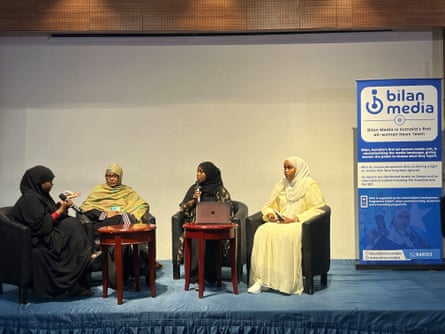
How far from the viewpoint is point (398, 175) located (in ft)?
15.6

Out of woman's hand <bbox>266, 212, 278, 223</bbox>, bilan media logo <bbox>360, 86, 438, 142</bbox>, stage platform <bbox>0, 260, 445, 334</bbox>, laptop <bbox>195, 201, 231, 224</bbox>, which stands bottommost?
stage platform <bbox>0, 260, 445, 334</bbox>

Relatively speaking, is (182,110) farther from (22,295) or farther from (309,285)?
(22,295)

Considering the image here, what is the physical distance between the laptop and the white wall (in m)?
1.65

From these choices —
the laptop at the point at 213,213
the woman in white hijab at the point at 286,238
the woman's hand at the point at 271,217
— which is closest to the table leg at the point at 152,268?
the laptop at the point at 213,213

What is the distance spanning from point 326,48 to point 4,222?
376cm

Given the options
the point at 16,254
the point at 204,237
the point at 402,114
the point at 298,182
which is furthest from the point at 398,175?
the point at 16,254

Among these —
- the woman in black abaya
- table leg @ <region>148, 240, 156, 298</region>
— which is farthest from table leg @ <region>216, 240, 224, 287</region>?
the woman in black abaya

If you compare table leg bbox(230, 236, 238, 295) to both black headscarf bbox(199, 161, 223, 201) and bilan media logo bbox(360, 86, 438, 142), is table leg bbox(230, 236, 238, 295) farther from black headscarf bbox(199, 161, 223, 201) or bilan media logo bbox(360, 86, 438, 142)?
bilan media logo bbox(360, 86, 438, 142)

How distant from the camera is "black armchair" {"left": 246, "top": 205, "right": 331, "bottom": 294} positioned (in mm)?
3879

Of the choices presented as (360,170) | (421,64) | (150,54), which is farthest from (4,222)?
(421,64)

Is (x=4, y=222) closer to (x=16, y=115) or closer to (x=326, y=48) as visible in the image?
(x=16, y=115)

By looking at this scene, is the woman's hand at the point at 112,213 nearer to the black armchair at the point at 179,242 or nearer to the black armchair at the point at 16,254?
the black armchair at the point at 179,242

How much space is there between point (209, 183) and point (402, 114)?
6.48 ft

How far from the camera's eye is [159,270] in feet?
16.1
